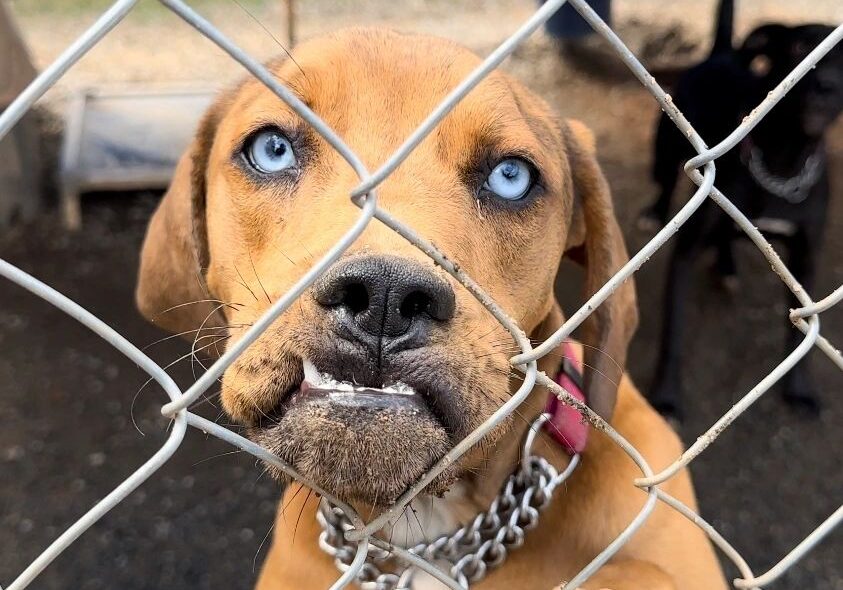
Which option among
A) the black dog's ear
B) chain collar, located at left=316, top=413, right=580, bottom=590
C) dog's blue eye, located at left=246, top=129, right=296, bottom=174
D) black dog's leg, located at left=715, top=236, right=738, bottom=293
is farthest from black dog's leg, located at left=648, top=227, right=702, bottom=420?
dog's blue eye, located at left=246, top=129, right=296, bottom=174

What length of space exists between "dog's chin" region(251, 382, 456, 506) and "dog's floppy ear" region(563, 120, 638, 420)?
0.77 metres

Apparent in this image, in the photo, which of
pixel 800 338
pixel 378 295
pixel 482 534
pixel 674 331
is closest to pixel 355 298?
pixel 378 295

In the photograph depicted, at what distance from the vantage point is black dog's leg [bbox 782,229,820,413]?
3.36 m

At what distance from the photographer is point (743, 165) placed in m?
3.39

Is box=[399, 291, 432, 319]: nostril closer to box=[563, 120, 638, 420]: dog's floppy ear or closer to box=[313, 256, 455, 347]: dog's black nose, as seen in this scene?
box=[313, 256, 455, 347]: dog's black nose

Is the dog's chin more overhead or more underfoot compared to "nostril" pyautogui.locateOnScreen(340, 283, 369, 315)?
more underfoot

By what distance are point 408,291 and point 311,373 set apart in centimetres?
22

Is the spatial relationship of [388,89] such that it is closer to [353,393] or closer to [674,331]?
[353,393]

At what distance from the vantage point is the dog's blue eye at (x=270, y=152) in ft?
5.52

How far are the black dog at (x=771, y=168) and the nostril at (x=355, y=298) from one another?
2.47m

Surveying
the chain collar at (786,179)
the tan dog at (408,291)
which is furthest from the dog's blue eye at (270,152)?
the chain collar at (786,179)

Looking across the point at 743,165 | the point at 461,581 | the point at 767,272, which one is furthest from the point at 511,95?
the point at 767,272

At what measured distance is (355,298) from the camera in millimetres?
1117

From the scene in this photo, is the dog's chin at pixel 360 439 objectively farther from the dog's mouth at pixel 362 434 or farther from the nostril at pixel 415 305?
the nostril at pixel 415 305
